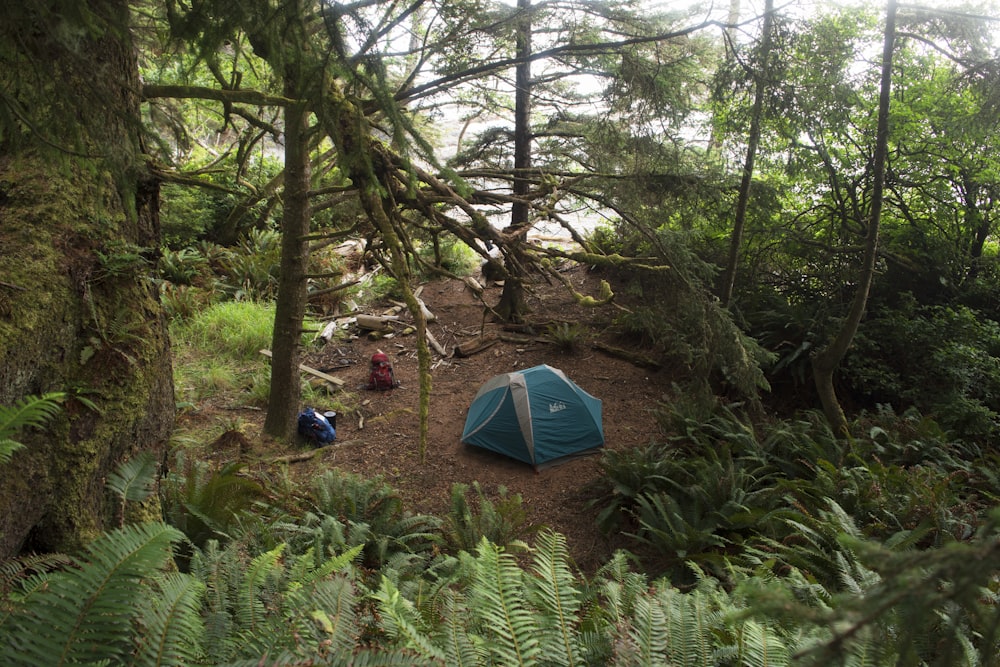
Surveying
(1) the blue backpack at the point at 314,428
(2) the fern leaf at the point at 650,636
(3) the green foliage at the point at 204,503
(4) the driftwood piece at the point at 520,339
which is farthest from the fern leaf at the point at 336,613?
(4) the driftwood piece at the point at 520,339

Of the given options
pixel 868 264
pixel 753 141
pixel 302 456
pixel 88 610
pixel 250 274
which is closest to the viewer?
pixel 88 610

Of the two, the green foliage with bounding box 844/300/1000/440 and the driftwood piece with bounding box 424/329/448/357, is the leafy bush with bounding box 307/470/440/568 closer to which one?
the driftwood piece with bounding box 424/329/448/357

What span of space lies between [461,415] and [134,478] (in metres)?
6.43

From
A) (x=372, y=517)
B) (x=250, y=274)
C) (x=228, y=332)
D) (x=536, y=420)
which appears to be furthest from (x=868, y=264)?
(x=250, y=274)

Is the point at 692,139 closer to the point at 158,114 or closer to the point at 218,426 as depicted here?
the point at 158,114

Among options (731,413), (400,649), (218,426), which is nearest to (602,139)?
(731,413)

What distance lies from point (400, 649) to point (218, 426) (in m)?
7.08

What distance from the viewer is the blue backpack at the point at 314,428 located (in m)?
7.78

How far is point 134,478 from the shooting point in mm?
2947

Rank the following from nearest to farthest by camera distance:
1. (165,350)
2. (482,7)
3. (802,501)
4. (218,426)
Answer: (165,350), (802,501), (482,7), (218,426)

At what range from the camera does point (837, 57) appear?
6.18 meters

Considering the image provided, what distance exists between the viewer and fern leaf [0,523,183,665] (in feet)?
4.73

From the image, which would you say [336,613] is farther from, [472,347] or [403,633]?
[472,347]

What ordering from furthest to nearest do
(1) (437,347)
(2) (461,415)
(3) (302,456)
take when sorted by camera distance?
1. (1) (437,347)
2. (2) (461,415)
3. (3) (302,456)
